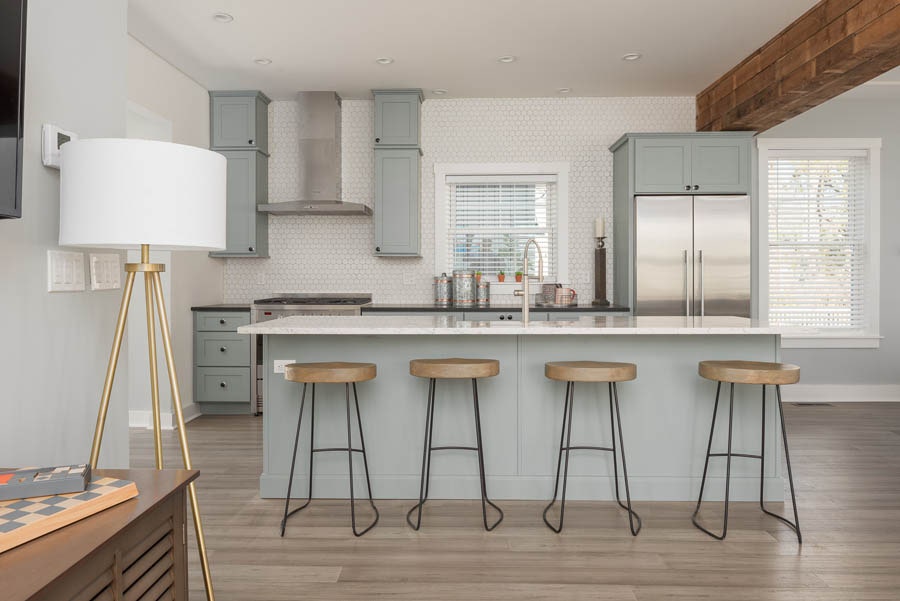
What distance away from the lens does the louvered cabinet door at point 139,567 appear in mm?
1080

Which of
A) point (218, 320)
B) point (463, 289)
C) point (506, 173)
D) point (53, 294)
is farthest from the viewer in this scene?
point (506, 173)

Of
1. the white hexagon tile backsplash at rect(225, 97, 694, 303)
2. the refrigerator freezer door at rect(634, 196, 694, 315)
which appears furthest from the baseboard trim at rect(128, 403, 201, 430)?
the refrigerator freezer door at rect(634, 196, 694, 315)

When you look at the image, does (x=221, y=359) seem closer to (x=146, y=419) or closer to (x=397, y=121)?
(x=146, y=419)

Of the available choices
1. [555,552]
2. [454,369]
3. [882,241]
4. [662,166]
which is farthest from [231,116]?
[882,241]

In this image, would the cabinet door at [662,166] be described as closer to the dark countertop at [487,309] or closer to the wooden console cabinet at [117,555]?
the dark countertop at [487,309]

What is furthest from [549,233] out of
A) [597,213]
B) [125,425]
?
[125,425]

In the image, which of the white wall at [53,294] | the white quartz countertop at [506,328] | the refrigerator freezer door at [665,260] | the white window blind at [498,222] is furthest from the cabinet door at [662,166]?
the white wall at [53,294]

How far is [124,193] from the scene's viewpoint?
1630 millimetres

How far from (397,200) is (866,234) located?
15.3ft

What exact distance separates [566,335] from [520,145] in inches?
122

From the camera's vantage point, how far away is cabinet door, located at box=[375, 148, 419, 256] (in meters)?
5.73

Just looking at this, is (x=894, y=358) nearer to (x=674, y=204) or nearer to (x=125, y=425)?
(x=674, y=204)

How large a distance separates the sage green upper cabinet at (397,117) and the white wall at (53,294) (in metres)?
3.66

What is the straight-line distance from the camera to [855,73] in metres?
3.90
